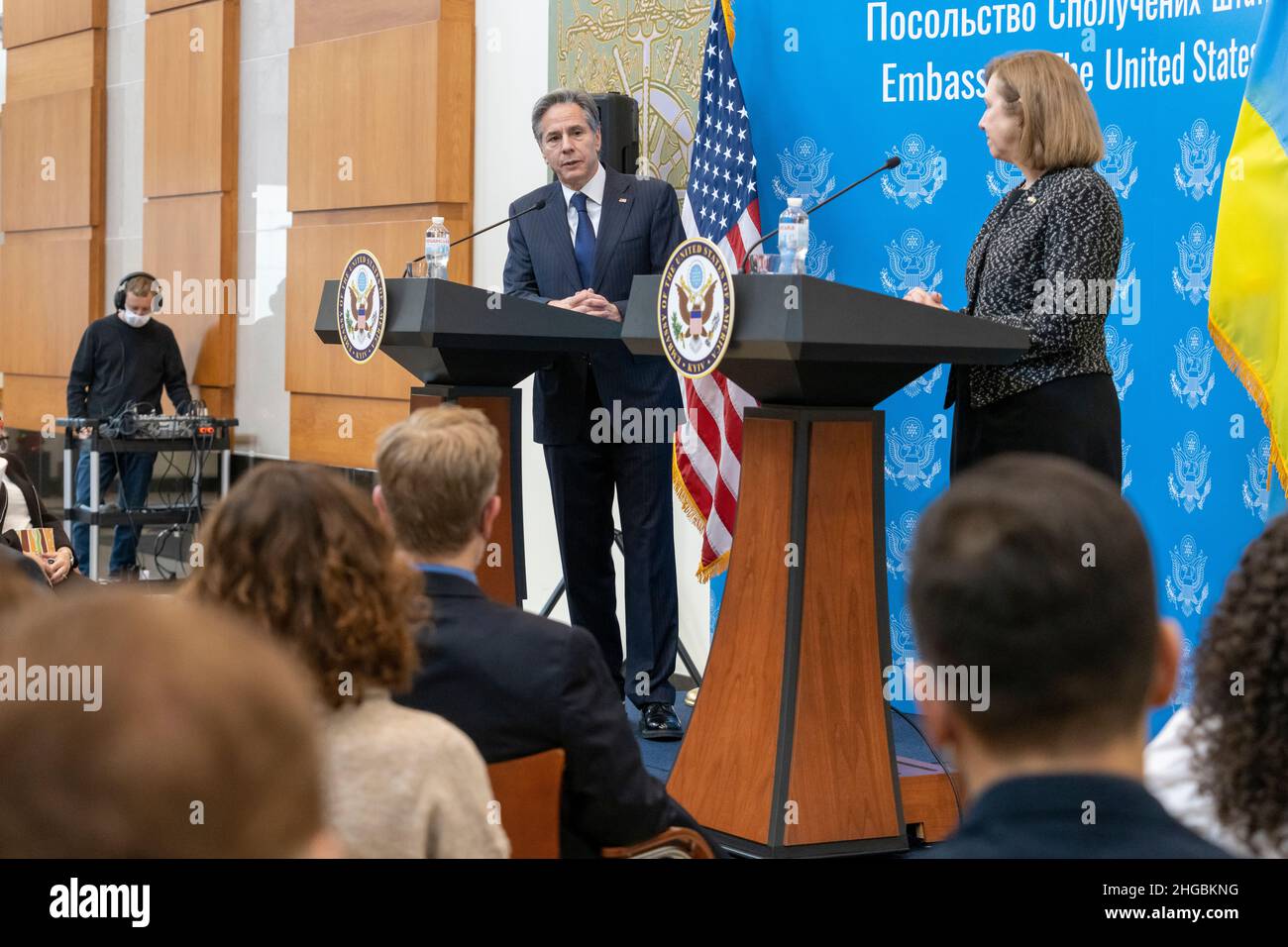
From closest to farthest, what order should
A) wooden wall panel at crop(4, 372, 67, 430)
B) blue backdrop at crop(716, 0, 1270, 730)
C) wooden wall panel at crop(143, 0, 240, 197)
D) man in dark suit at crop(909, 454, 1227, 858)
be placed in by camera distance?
man in dark suit at crop(909, 454, 1227, 858), blue backdrop at crop(716, 0, 1270, 730), wooden wall panel at crop(143, 0, 240, 197), wooden wall panel at crop(4, 372, 67, 430)

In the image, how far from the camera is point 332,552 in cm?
145

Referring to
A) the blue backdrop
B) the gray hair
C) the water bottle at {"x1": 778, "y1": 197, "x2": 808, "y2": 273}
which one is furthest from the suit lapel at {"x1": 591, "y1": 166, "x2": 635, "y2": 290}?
the water bottle at {"x1": 778, "y1": 197, "x2": 808, "y2": 273}

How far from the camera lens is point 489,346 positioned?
3.57m

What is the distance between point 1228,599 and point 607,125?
3929 millimetres

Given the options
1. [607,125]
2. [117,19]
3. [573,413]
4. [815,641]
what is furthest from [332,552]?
[117,19]

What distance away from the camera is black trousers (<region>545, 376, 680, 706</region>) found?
4.05 meters

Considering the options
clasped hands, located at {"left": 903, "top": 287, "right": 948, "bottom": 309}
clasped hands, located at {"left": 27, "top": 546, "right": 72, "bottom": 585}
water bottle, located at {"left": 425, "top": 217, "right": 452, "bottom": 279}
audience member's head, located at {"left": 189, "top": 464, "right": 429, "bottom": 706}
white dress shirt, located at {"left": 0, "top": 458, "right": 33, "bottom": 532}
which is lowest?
clasped hands, located at {"left": 27, "top": 546, "right": 72, "bottom": 585}

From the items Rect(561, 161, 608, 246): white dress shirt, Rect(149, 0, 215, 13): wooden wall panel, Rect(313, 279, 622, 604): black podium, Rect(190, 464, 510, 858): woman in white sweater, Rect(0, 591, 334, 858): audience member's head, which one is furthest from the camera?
Rect(149, 0, 215, 13): wooden wall panel

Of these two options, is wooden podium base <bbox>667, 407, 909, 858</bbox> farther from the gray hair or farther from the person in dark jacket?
the person in dark jacket

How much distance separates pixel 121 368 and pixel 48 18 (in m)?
3.12

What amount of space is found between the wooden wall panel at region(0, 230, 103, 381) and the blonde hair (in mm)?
7058

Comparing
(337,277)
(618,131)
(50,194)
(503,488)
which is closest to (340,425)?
(337,277)

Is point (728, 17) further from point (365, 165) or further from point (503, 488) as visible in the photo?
point (365, 165)

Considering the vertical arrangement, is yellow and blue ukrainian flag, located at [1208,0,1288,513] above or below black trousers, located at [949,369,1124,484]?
above
